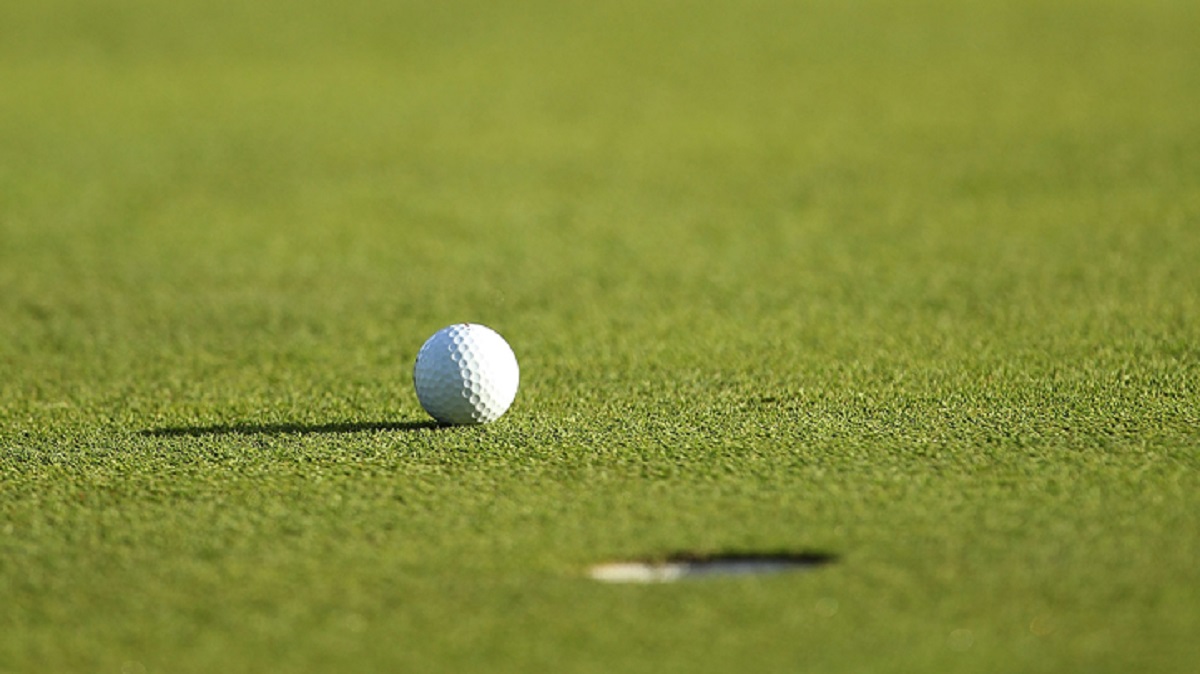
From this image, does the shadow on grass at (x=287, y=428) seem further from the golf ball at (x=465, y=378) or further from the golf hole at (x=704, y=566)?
the golf hole at (x=704, y=566)

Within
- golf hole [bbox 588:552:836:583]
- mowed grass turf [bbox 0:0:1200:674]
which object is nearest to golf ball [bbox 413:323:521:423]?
mowed grass turf [bbox 0:0:1200:674]

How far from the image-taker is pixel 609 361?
6691mm

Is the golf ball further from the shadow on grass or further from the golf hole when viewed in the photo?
the golf hole

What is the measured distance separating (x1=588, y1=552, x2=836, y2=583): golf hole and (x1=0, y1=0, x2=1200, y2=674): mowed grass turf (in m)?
0.06

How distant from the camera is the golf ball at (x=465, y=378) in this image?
5375 millimetres

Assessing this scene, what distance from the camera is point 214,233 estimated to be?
10.2 meters

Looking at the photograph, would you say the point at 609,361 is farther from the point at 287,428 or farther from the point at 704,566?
the point at 704,566

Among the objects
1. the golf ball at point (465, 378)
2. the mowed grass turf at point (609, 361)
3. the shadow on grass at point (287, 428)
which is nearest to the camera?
the mowed grass turf at point (609, 361)

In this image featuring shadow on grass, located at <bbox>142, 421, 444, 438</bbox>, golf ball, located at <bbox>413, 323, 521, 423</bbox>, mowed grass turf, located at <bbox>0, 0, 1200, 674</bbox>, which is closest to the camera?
mowed grass turf, located at <bbox>0, 0, 1200, 674</bbox>

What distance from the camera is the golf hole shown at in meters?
3.90

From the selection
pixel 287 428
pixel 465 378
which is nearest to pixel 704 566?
pixel 465 378

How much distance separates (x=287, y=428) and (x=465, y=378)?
76 centimetres

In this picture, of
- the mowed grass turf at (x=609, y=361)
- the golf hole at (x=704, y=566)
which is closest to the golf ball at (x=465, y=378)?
the mowed grass turf at (x=609, y=361)

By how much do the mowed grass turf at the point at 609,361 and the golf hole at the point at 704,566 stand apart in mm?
57
